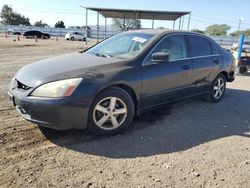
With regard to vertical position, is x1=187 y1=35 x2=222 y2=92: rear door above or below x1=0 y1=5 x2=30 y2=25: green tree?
below

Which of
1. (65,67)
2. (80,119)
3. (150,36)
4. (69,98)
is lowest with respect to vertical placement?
(80,119)

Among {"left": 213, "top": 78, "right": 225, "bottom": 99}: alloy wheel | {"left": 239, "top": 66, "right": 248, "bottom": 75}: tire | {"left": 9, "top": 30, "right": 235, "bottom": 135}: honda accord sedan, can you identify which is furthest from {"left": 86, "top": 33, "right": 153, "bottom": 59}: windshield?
{"left": 239, "top": 66, "right": 248, "bottom": 75}: tire

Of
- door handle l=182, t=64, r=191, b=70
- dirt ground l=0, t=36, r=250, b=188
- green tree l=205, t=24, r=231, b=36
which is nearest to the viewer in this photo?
dirt ground l=0, t=36, r=250, b=188

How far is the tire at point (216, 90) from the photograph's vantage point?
6012mm

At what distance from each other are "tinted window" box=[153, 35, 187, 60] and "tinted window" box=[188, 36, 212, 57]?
0.26 meters

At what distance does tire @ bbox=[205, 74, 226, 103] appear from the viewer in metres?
6.01

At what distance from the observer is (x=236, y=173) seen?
129 inches

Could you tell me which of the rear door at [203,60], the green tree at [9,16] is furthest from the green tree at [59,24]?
the rear door at [203,60]

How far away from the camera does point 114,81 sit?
3914 mm

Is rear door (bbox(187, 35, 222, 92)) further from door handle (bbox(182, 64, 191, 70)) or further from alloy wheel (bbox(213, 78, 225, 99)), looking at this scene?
alloy wheel (bbox(213, 78, 225, 99))

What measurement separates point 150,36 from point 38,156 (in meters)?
2.73

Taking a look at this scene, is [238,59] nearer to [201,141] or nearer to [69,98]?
[201,141]

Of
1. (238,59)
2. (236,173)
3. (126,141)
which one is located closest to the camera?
(236,173)

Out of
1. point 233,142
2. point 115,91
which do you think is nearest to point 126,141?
point 115,91
